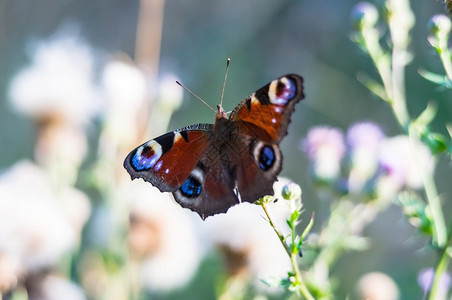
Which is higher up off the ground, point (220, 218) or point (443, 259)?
point (220, 218)

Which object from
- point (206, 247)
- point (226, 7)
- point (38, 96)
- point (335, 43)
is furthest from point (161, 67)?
point (206, 247)

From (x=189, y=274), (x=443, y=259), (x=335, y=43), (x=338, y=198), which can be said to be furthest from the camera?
(x=335, y=43)

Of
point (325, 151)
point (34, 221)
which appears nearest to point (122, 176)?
point (34, 221)

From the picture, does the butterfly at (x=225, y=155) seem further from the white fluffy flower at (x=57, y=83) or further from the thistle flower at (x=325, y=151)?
the white fluffy flower at (x=57, y=83)

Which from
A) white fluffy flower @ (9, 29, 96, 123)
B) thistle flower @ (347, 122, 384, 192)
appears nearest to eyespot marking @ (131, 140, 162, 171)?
thistle flower @ (347, 122, 384, 192)

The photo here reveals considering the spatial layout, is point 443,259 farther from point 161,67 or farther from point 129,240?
point 161,67

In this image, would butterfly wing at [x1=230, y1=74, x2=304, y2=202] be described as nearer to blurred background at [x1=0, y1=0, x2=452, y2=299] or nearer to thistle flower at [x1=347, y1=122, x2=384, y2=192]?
blurred background at [x1=0, y1=0, x2=452, y2=299]

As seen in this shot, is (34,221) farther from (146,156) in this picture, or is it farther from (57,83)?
(57,83)
